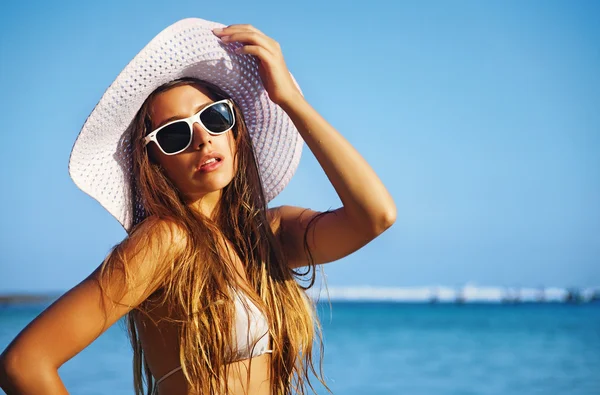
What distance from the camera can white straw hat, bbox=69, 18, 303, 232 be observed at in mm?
2551

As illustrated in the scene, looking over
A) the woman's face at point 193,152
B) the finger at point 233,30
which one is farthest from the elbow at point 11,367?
the finger at point 233,30

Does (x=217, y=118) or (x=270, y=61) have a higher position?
(x=270, y=61)

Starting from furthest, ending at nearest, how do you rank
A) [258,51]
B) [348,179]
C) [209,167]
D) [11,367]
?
1. [209,167]
2. [258,51]
3. [348,179]
4. [11,367]

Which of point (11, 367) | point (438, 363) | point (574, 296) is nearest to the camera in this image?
point (11, 367)

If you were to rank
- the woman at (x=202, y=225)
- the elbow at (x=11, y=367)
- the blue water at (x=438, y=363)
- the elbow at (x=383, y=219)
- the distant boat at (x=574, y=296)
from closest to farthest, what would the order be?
1. the elbow at (x=11, y=367)
2. the woman at (x=202, y=225)
3. the elbow at (x=383, y=219)
4. the blue water at (x=438, y=363)
5. the distant boat at (x=574, y=296)

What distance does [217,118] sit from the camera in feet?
8.57

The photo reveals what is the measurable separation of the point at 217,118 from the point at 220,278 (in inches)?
19.9

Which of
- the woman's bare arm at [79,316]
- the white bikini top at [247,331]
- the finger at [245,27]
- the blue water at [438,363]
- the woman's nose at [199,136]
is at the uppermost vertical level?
the finger at [245,27]

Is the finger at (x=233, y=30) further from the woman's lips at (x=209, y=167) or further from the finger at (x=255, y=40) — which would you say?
the woman's lips at (x=209, y=167)

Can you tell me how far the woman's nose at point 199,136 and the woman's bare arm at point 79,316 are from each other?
1.05 ft

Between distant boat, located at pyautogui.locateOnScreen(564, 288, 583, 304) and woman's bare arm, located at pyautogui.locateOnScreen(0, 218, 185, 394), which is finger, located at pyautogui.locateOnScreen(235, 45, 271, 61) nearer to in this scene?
woman's bare arm, located at pyautogui.locateOnScreen(0, 218, 185, 394)

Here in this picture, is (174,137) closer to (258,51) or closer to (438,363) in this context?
(258,51)

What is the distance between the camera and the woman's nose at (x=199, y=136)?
8.33 feet

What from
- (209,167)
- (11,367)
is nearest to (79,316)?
(11,367)
